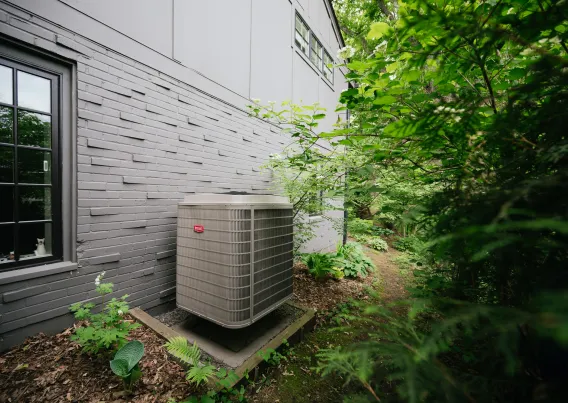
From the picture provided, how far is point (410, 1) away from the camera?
1.07 metres

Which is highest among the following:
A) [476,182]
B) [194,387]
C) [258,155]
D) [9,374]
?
[258,155]

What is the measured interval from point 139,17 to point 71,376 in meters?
3.58

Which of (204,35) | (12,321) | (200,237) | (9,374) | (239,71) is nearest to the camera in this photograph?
(9,374)

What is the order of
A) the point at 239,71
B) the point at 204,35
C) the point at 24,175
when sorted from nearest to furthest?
the point at 24,175 < the point at 204,35 < the point at 239,71

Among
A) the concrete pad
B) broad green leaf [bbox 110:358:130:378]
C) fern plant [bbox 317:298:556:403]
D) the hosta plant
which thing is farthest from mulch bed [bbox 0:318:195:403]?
fern plant [bbox 317:298:556:403]

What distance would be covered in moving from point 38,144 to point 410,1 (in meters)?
3.09

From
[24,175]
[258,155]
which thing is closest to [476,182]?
[24,175]

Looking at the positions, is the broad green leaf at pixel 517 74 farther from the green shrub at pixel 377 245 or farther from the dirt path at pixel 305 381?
the green shrub at pixel 377 245

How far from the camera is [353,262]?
5340 millimetres

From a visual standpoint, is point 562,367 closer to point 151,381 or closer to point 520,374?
point 520,374

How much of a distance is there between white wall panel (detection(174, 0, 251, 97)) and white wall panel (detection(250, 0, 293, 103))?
0.76 feet

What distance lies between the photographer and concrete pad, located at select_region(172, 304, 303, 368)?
83.2 inches

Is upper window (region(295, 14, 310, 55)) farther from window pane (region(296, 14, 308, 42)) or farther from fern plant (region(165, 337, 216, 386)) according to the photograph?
fern plant (region(165, 337, 216, 386))

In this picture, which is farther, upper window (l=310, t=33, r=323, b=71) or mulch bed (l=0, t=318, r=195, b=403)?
upper window (l=310, t=33, r=323, b=71)
